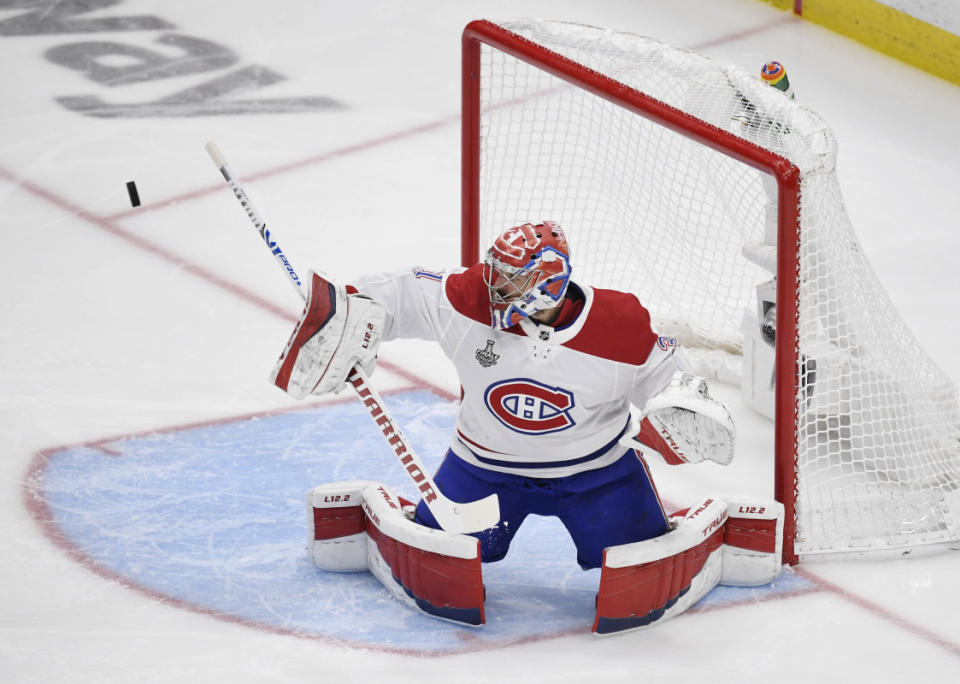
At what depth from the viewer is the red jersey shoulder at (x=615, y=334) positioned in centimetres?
334

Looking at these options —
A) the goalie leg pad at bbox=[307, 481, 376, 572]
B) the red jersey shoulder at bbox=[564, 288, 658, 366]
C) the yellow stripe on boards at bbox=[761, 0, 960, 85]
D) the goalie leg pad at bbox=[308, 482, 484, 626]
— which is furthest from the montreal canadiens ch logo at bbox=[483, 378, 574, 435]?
the yellow stripe on boards at bbox=[761, 0, 960, 85]

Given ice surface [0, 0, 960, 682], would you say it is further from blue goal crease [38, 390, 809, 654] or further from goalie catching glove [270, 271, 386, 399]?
goalie catching glove [270, 271, 386, 399]

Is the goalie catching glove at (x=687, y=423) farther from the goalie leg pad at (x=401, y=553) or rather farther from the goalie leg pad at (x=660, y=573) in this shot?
the goalie leg pad at (x=401, y=553)

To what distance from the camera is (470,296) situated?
135 inches

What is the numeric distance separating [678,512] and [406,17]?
4.38m

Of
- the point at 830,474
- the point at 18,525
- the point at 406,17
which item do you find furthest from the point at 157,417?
the point at 406,17

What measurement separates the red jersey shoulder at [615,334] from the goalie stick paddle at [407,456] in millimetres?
363

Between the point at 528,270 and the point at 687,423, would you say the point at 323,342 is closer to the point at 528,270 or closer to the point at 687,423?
the point at 528,270

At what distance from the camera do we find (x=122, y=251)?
215 inches

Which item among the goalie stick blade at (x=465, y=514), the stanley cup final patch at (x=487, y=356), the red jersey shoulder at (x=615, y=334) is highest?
the red jersey shoulder at (x=615, y=334)

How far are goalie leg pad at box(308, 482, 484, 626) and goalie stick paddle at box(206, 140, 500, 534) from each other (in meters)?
0.04

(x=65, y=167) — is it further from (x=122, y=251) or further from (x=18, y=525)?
(x=18, y=525)

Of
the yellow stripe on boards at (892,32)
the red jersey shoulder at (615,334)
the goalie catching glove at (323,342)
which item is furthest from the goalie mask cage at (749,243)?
the yellow stripe on boards at (892,32)

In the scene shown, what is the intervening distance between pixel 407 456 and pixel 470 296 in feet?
1.15
